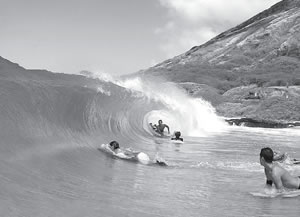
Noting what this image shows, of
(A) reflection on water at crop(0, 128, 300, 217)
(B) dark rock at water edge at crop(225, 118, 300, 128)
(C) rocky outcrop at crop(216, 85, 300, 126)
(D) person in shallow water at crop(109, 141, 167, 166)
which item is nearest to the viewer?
(A) reflection on water at crop(0, 128, 300, 217)

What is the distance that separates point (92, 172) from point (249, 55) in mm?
111745

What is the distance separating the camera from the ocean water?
610cm

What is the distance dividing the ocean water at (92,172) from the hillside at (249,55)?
65134mm

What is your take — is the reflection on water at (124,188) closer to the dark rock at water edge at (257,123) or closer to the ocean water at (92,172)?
the ocean water at (92,172)

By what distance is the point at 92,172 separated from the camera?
896 cm

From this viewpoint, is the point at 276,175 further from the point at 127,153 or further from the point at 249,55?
the point at 249,55

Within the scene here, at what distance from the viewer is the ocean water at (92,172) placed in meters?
6.10

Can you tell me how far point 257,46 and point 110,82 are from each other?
Result: 102733 millimetres

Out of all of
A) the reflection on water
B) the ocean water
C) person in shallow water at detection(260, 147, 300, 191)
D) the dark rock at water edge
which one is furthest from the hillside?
person in shallow water at detection(260, 147, 300, 191)

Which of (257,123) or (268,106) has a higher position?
(268,106)

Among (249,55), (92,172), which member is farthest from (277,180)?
(249,55)

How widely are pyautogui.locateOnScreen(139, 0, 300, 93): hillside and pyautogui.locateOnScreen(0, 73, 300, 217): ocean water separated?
65134 millimetres

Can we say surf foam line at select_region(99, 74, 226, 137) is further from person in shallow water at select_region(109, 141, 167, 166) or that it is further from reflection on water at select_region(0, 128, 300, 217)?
reflection on water at select_region(0, 128, 300, 217)

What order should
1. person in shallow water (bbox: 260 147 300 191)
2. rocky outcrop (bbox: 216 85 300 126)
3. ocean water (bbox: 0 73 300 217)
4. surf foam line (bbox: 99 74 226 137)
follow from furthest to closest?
rocky outcrop (bbox: 216 85 300 126) < surf foam line (bbox: 99 74 226 137) < person in shallow water (bbox: 260 147 300 191) < ocean water (bbox: 0 73 300 217)
